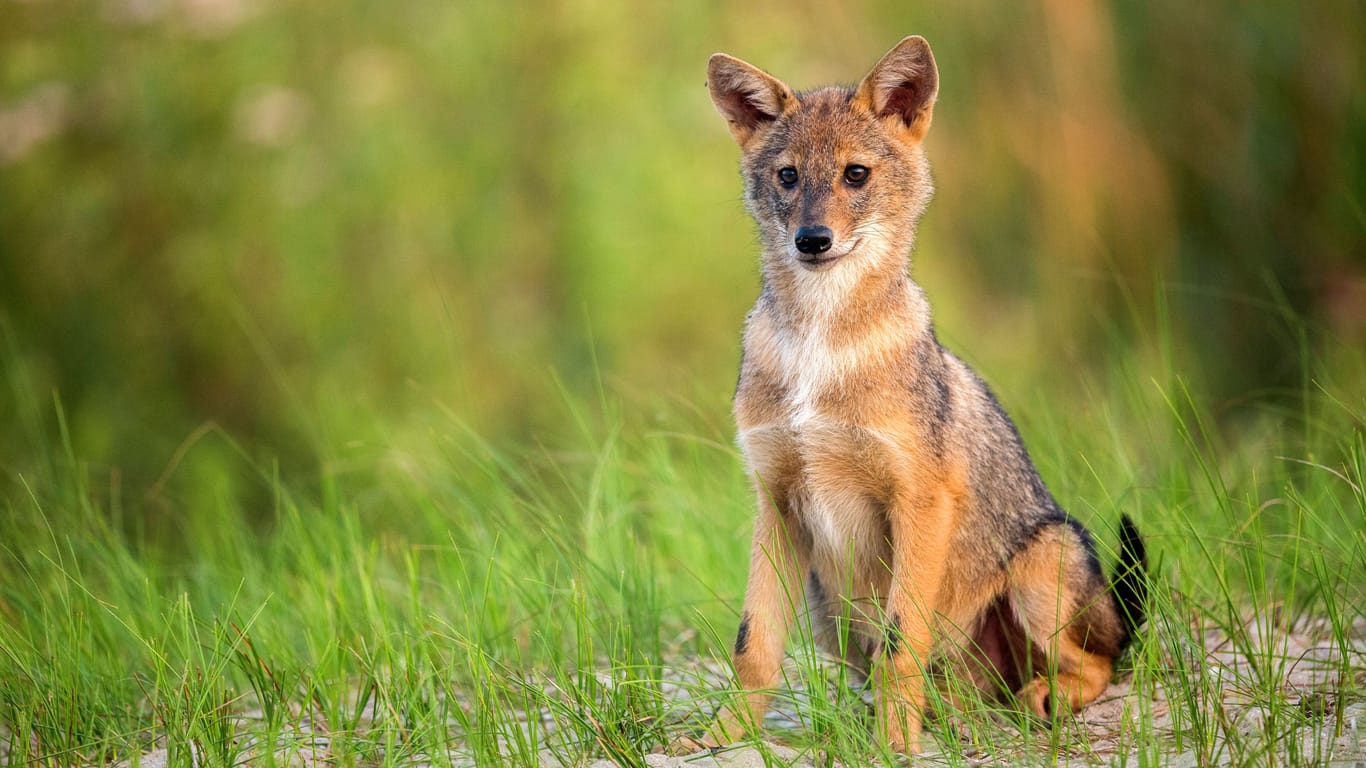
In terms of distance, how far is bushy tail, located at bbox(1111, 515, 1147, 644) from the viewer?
4.55 metres

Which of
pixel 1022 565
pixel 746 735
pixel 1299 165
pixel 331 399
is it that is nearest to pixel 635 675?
pixel 746 735

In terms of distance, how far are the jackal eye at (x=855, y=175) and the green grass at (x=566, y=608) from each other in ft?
3.94

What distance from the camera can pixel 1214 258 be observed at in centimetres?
1038

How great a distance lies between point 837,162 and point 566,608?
75.2 inches

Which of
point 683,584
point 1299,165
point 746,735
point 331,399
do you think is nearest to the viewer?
point 746,735

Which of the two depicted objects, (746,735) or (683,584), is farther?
(683,584)

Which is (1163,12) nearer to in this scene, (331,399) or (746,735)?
(331,399)

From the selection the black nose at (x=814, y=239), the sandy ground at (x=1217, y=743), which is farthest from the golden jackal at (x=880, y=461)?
the sandy ground at (x=1217, y=743)

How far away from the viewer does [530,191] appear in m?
11.4

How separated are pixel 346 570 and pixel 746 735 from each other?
2.11 m

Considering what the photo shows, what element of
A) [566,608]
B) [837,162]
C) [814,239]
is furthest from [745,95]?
[566,608]

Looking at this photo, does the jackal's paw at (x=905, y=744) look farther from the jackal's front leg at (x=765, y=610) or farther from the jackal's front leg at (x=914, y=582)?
the jackal's front leg at (x=765, y=610)

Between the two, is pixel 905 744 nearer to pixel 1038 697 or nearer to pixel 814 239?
pixel 1038 697

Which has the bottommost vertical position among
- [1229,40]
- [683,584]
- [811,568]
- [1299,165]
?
[683,584]
